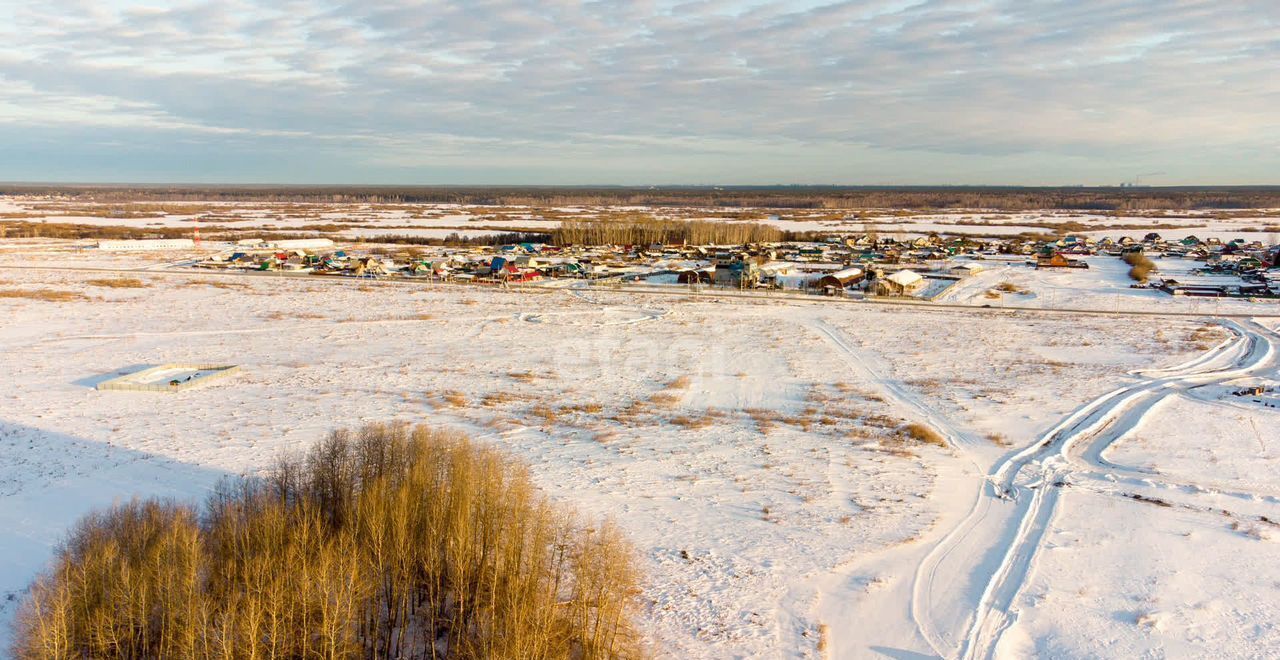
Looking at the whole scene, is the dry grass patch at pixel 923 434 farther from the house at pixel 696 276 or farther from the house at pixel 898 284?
the house at pixel 696 276

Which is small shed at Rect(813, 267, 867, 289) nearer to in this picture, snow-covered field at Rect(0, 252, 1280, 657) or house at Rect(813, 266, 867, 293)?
house at Rect(813, 266, 867, 293)

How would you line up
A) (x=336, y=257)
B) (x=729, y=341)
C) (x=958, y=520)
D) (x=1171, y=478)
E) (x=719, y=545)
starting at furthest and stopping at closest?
(x=336, y=257) → (x=729, y=341) → (x=1171, y=478) → (x=958, y=520) → (x=719, y=545)

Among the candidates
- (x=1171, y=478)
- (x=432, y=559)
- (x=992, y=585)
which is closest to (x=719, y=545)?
(x=992, y=585)

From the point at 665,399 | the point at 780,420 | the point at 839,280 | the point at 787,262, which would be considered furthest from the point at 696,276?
the point at 780,420

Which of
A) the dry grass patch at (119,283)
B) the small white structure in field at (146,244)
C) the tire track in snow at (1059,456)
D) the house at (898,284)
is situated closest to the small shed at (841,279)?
the house at (898,284)

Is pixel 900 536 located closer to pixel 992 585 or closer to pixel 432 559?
pixel 992 585

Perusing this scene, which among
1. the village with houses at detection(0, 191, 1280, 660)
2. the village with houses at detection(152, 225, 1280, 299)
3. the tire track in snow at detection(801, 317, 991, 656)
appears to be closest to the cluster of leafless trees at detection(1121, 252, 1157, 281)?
the village with houses at detection(152, 225, 1280, 299)

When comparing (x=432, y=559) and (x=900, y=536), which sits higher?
(x=432, y=559)

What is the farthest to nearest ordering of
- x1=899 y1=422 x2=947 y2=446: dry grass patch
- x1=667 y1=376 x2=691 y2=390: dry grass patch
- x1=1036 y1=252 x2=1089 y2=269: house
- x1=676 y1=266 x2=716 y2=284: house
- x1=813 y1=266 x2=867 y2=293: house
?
x1=1036 y1=252 x2=1089 y2=269: house
x1=676 y1=266 x2=716 y2=284: house
x1=813 y1=266 x2=867 y2=293: house
x1=667 y1=376 x2=691 y2=390: dry grass patch
x1=899 y1=422 x2=947 y2=446: dry grass patch
